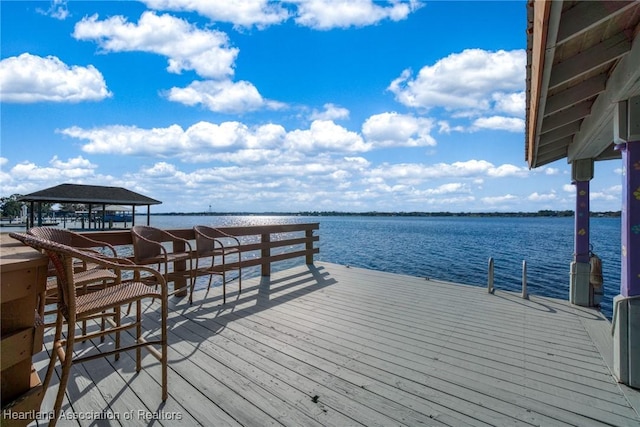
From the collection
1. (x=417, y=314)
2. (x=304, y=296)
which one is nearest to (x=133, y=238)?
(x=304, y=296)

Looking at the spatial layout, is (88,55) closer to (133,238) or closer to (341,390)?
(133,238)

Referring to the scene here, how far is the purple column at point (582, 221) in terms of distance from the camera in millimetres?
4555

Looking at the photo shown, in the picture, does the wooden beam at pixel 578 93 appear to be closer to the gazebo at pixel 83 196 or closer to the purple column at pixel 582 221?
the purple column at pixel 582 221

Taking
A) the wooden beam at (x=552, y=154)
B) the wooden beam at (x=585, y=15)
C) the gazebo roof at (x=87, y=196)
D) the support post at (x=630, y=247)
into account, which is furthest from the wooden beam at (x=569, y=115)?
the gazebo roof at (x=87, y=196)

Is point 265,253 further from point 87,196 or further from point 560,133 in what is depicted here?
point 87,196

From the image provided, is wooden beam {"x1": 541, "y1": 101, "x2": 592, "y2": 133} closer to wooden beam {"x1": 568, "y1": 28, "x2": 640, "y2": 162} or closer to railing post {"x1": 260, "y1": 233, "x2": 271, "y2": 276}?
wooden beam {"x1": 568, "y1": 28, "x2": 640, "y2": 162}

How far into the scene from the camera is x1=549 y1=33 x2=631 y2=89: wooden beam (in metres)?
2.10

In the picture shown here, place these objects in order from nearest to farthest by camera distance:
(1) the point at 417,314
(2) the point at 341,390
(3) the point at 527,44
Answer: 1. (3) the point at 527,44
2. (2) the point at 341,390
3. (1) the point at 417,314

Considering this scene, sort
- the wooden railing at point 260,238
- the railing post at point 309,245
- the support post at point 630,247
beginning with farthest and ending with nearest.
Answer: the railing post at point 309,245, the wooden railing at point 260,238, the support post at point 630,247

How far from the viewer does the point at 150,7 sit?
207 inches

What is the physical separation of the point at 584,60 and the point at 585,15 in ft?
2.20

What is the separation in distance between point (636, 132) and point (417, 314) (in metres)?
2.53

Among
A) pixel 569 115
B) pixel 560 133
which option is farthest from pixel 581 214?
pixel 569 115

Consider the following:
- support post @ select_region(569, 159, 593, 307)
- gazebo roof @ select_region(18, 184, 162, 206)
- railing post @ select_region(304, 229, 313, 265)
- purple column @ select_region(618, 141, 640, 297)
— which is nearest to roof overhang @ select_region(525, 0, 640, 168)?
purple column @ select_region(618, 141, 640, 297)
